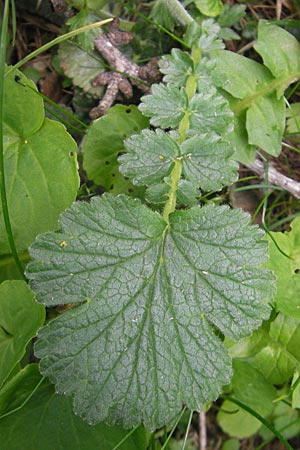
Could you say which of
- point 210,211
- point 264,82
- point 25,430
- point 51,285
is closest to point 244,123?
point 264,82

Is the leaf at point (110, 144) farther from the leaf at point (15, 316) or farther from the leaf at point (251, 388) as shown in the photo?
the leaf at point (251, 388)

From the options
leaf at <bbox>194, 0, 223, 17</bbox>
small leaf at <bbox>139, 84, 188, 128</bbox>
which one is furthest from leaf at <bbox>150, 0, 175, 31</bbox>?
small leaf at <bbox>139, 84, 188, 128</bbox>

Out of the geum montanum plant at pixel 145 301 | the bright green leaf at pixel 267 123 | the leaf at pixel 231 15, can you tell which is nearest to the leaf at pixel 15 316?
the geum montanum plant at pixel 145 301

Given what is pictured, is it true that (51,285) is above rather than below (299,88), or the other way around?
above

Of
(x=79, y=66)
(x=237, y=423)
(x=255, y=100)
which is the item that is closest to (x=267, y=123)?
(x=255, y=100)

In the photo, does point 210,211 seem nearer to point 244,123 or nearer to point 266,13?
point 244,123

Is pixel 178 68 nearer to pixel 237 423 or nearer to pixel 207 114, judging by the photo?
pixel 207 114
